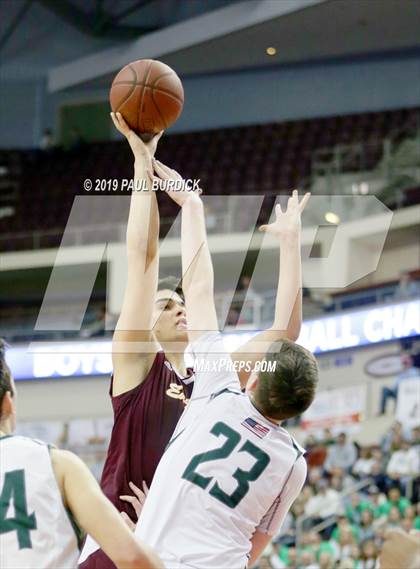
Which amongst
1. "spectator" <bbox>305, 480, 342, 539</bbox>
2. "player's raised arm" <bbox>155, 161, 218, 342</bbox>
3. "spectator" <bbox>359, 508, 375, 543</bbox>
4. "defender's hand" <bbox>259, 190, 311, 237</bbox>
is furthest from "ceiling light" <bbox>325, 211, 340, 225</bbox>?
"player's raised arm" <bbox>155, 161, 218, 342</bbox>

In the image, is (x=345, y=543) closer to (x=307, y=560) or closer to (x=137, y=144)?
(x=307, y=560)

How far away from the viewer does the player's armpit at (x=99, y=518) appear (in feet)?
8.19

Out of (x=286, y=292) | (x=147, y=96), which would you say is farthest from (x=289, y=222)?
(x=147, y=96)

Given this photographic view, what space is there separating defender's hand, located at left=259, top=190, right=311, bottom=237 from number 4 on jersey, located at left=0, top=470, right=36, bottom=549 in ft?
4.32

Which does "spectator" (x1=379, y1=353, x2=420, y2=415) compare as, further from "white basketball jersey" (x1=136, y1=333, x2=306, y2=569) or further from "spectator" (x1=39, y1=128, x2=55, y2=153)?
"white basketball jersey" (x1=136, y1=333, x2=306, y2=569)

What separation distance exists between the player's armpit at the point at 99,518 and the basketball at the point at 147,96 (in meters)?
1.47

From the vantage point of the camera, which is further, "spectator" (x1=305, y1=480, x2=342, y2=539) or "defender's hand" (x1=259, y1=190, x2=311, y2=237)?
"spectator" (x1=305, y1=480, x2=342, y2=539)

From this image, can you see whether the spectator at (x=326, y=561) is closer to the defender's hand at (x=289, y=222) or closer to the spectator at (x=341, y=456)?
the spectator at (x=341, y=456)

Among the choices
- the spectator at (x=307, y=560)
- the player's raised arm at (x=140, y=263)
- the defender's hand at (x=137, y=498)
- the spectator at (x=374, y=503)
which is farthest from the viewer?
the spectator at (x=374, y=503)

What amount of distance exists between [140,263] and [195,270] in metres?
0.27

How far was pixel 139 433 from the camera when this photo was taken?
141 inches

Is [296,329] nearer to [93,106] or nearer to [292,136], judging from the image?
[292,136]

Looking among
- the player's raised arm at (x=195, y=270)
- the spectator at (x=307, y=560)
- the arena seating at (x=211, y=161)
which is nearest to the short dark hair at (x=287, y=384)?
the player's raised arm at (x=195, y=270)

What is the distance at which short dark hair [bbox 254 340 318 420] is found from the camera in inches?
120
